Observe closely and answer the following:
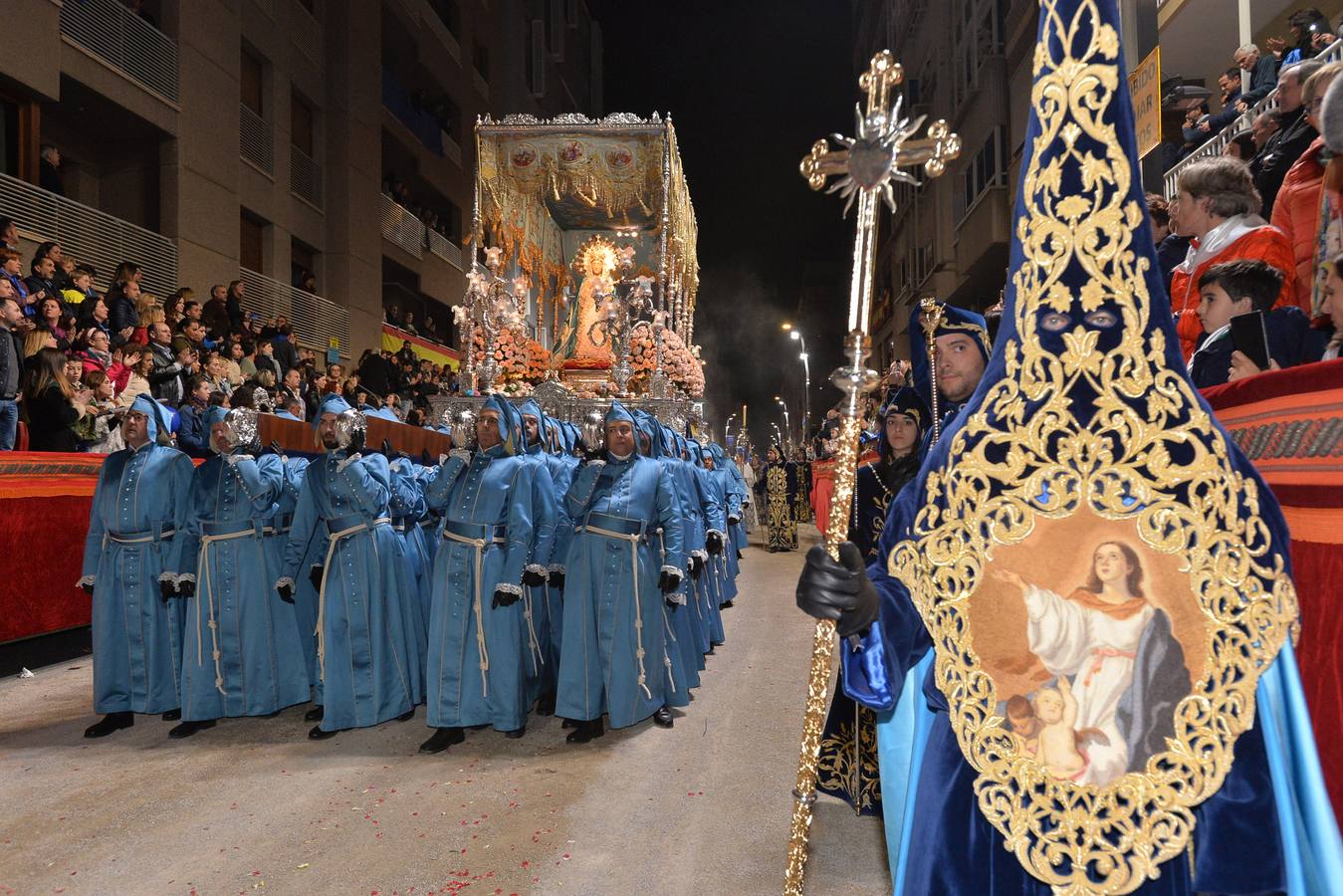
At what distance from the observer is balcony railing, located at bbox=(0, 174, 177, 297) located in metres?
11.1

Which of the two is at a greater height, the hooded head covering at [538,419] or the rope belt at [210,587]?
the hooded head covering at [538,419]

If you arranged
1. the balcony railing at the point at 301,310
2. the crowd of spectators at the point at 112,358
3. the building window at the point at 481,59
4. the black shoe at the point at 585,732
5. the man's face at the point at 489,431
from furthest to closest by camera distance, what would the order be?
the building window at the point at 481,59 < the balcony railing at the point at 301,310 < the crowd of spectators at the point at 112,358 < the man's face at the point at 489,431 < the black shoe at the point at 585,732

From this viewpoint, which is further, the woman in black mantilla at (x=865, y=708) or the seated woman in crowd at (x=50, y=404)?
the seated woman in crowd at (x=50, y=404)

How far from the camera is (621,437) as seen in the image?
223 inches

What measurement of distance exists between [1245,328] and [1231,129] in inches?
262

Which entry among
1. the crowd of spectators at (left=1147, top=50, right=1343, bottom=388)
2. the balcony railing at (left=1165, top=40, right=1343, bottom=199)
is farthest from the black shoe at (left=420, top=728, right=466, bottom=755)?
the balcony railing at (left=1165, top=40, right=1343, bottom=199)

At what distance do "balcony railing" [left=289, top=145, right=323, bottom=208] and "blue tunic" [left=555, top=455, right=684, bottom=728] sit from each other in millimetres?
14628

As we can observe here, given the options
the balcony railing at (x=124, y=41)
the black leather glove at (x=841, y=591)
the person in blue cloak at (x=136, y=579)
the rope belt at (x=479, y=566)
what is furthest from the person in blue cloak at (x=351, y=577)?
the balcony railing at (x=124, y=41)

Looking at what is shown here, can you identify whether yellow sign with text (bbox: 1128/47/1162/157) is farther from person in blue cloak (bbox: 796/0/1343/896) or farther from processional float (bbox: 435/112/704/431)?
processional float (bbox: 435/112/704/431)

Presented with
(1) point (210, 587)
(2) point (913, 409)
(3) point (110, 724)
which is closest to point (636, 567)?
(2) point (913, 409)

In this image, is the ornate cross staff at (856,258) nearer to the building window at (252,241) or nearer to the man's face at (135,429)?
the man's face at (135,429)

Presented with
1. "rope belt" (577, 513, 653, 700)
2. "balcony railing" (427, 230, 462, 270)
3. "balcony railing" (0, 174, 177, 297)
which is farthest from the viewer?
"balcony railing" (427, 230, 462, 270)

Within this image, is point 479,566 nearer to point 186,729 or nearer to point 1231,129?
point 186,729

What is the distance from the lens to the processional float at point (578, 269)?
10930 millimetres
